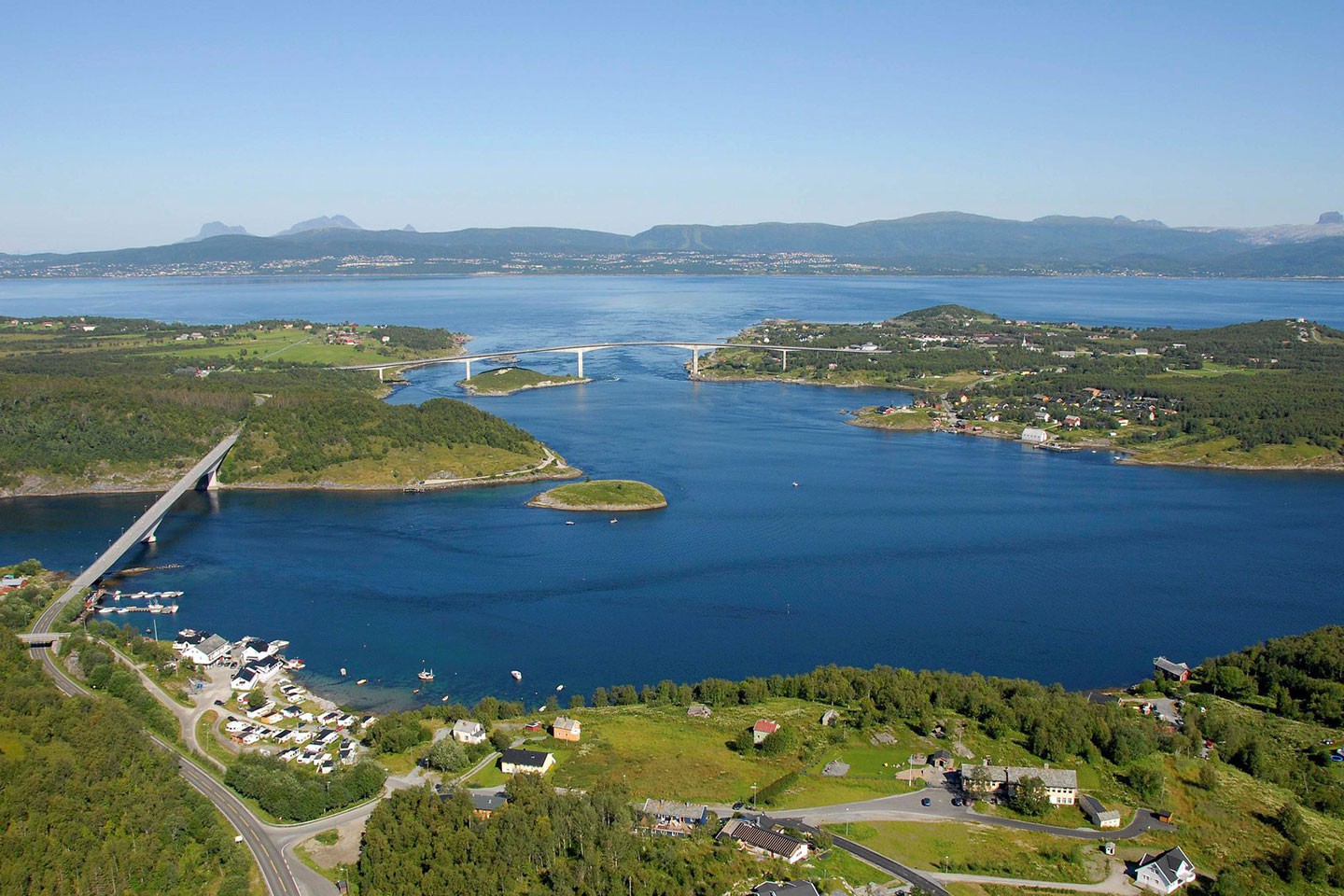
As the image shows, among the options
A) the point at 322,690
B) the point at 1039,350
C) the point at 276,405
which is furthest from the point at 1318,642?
the point at 1039,350

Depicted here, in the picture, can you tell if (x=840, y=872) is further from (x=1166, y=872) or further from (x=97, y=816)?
(x=97, y=816)

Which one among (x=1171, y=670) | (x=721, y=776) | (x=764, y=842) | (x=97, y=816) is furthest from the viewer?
(x=1171, y=670)

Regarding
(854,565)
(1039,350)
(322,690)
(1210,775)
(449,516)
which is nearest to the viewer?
(1210,775)

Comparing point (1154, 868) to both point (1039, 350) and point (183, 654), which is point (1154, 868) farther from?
point (1039, 350)

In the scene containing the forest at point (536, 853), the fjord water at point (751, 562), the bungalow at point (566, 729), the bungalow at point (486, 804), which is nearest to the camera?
the forest at point (536, 853)

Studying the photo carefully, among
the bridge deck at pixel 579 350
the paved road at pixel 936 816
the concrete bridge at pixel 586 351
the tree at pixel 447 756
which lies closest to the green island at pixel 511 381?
the concrete bridge at pixel 586 351

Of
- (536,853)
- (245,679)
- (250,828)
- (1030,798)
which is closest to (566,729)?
(536,853)

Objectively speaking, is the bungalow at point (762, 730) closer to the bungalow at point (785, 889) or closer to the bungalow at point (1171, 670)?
the bungalow at point (785, 889)
